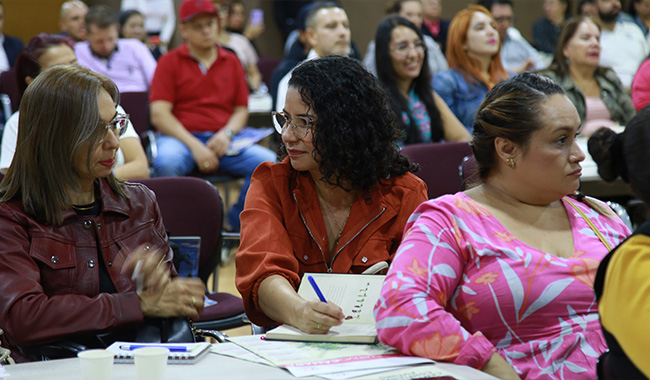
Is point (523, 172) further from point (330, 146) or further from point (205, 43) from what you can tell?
point (205, 43)

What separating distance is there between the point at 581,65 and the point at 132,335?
149 inches

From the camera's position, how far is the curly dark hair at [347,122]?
75.9 inches

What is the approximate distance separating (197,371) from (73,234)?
2.08 ft

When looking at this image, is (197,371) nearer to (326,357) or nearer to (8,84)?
(326,357)

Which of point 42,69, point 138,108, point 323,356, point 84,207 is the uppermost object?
point 42,69

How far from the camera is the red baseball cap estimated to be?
4.71m

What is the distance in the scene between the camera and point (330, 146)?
6.31 ft

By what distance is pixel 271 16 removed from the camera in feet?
32.7

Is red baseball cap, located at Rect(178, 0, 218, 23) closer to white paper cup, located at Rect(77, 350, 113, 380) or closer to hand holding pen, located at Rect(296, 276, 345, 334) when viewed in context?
hand holding pen, located at Rect(296, 276, 345, 334)

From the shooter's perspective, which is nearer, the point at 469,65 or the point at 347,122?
the point at 347,122

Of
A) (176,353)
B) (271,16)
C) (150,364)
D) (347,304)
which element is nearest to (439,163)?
(347,304)

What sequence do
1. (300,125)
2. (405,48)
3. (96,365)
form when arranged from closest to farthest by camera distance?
1. (96,365)
2. (300,125)
3. (405,48)

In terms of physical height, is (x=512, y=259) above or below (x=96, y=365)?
above

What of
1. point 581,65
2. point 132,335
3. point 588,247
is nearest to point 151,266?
point 132,335
